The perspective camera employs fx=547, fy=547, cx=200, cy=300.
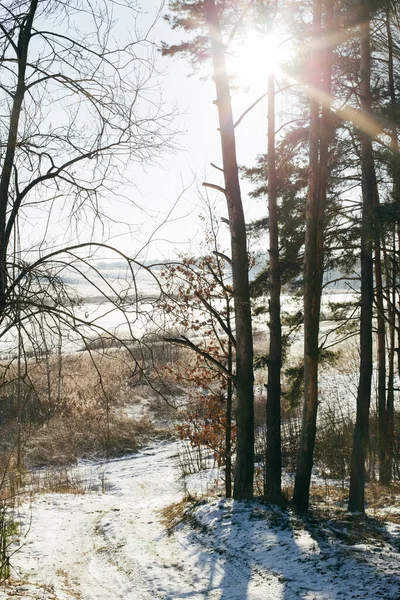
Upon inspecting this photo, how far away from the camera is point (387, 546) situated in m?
6.09

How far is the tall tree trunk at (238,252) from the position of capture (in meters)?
8.45

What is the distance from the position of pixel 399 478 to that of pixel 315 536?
6.45 metres

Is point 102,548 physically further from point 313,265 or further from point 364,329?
point 364,329

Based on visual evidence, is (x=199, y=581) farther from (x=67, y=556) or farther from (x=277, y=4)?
(x=277, y=4)

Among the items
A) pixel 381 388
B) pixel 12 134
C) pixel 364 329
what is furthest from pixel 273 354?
pixel 12 134

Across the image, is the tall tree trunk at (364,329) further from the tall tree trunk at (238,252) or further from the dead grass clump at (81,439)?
the dead grass clump at (81,439)

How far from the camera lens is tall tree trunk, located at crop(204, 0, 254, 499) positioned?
845 centimetres

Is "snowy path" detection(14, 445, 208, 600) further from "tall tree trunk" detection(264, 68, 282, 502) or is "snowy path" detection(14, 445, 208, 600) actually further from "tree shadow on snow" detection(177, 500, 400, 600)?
"tall tree trunk" detection(264, 68, 282, 502)

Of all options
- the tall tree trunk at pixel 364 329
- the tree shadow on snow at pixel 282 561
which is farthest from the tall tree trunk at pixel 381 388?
the tree shadow on snow at pixel 282 561

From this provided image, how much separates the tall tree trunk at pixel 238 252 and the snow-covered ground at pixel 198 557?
0.83m

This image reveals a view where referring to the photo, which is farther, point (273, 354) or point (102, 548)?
point (273, 354)

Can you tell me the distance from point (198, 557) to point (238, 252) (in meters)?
4.37

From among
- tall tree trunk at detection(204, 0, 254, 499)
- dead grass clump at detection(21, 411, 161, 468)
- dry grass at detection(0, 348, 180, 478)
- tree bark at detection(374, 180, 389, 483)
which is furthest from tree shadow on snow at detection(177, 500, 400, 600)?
dead grass clump at detection(21, 411, 161, 468)

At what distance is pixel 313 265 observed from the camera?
8.93 m
